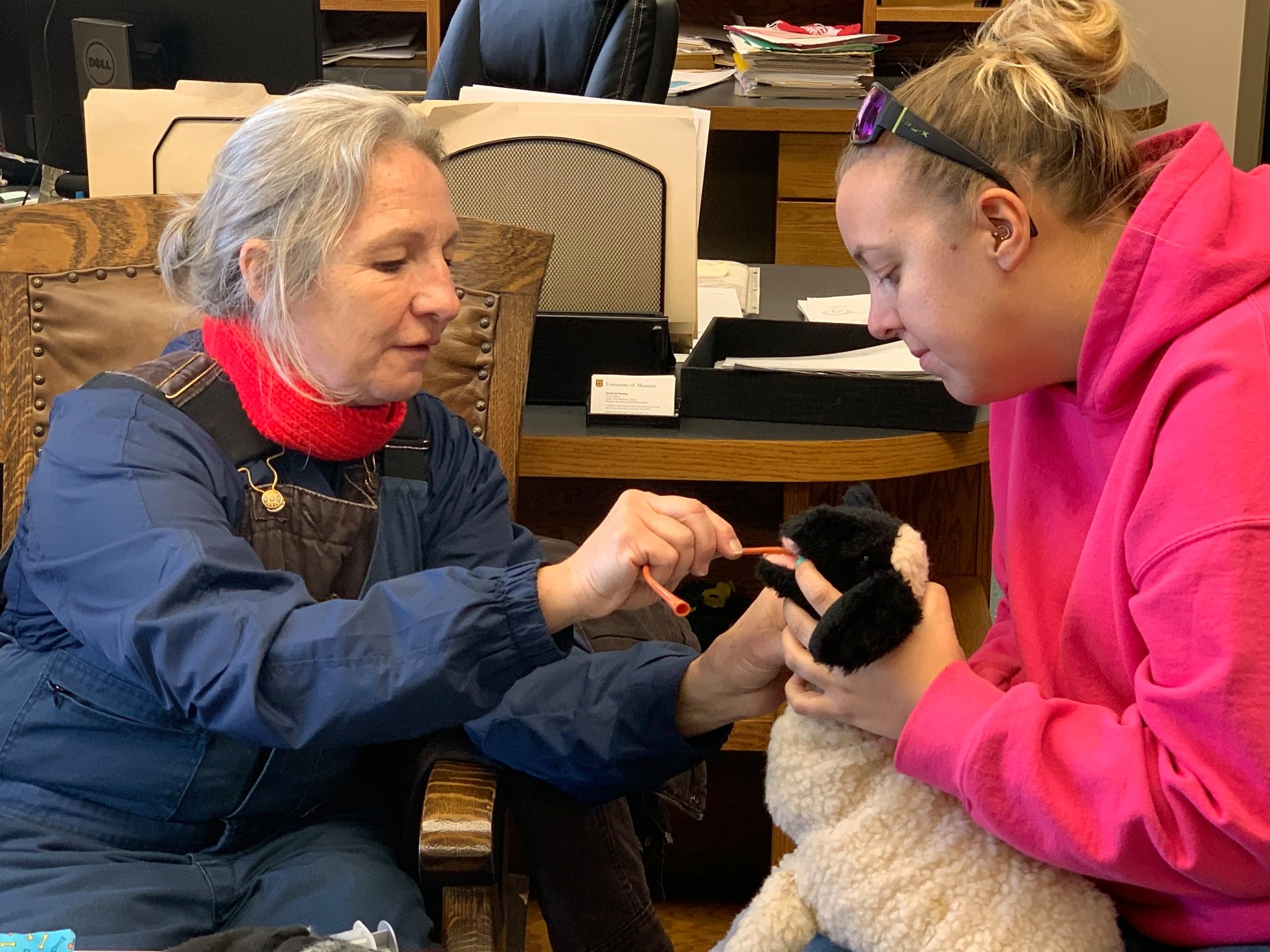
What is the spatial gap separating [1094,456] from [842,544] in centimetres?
24

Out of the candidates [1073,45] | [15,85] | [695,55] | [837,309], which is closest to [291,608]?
[1073,45]

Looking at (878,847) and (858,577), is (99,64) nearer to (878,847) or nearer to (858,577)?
(858,577)

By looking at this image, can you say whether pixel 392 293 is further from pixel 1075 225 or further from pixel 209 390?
pixel 1075 225

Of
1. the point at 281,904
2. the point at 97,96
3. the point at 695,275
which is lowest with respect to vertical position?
the point at 281,904

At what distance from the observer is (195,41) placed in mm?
2574

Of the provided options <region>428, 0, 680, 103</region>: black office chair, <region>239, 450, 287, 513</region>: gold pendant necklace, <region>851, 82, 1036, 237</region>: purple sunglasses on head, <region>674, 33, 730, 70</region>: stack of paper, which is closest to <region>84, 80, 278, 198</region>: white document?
<region>239, 450, 287, 513</region>: gold pendant necklace

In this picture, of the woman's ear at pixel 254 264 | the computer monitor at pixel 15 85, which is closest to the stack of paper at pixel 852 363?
the woman's ear at pixel 254 264

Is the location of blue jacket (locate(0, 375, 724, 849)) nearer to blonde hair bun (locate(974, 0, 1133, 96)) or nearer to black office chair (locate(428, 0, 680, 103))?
blonde hair bun (locate(974, 0, 1133, 96))

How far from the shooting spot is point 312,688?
1.12m

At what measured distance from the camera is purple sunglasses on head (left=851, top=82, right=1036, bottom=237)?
1095 millimetres

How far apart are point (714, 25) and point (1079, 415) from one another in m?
3.78

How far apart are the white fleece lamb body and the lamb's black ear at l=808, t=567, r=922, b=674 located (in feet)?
0.39

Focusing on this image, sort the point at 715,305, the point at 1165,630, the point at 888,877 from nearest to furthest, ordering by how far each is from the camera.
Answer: the point at 1165,630 < the point at 888,877 < the point at 715,305

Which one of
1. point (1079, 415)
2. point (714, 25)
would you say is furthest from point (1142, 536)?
point (714, 25)
